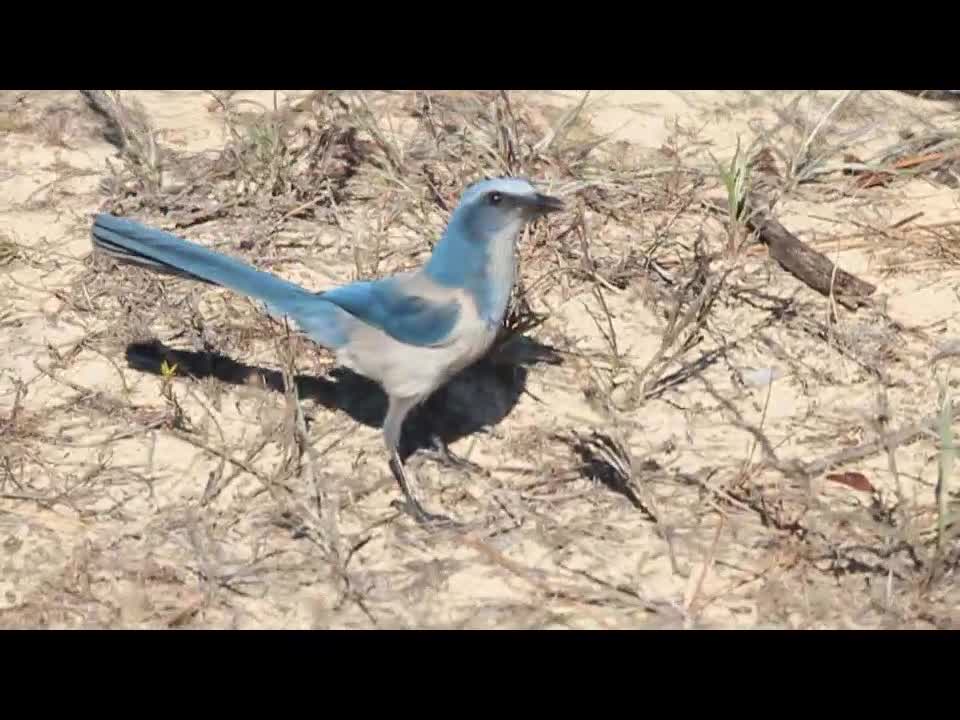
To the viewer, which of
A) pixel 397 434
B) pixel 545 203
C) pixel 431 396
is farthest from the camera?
pixel 431 396

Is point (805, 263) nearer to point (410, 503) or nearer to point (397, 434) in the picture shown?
point (397, 434)

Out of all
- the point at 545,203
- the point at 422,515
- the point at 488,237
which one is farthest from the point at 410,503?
the point at 545,203

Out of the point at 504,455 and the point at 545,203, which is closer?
the point at 545,203

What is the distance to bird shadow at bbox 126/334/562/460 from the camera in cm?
507

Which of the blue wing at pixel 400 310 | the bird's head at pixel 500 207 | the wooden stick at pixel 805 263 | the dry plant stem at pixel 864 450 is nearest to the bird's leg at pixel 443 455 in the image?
the blue wing at pixel 400 310

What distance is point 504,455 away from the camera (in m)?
4.90

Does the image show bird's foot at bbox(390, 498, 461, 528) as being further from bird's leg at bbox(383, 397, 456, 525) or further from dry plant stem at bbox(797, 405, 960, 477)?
dry plant stem at bbox(797, 405, 960, 477)

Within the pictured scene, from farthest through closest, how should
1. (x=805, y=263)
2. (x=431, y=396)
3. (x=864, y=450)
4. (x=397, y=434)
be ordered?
1. (x=805, y=263)
2. (x=431, y=396)
3. (x=864, y=450)
4. (x=397, y=434)

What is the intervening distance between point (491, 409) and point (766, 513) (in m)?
1.08

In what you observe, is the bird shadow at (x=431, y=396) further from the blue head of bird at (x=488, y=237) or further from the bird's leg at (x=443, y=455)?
the blue head of bird at (x=488, y=237)

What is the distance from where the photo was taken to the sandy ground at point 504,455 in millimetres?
4238

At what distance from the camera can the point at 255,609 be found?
4199 millimetres

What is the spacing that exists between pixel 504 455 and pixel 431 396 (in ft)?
1.45

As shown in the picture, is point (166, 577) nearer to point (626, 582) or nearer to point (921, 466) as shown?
point (626, 582)
